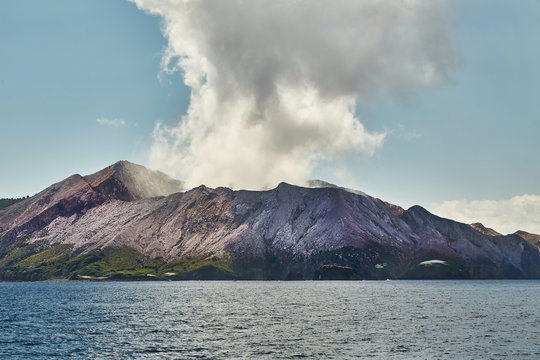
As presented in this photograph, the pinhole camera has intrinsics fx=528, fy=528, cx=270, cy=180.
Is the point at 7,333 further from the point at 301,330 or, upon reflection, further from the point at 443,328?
the point at 443,328

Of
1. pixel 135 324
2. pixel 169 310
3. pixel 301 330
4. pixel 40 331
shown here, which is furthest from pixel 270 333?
pixel 169 310

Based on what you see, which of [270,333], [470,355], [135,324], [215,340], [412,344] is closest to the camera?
[470,355]

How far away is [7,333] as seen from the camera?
119625mm

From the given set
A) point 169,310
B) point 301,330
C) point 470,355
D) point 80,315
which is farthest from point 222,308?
point 470,355

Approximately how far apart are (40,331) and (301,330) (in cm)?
6102

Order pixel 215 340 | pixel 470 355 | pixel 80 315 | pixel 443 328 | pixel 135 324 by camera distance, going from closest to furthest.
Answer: pixel 470 355 → pixel 215 340 → pixel 443 328 → pixel 135 324 → pixel 80 315

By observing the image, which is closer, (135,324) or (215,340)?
(215,340)

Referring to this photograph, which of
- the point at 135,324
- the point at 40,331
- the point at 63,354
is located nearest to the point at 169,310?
the point at 135,324

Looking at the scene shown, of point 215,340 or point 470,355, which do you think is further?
point 215,340

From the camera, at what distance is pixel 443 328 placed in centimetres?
12694

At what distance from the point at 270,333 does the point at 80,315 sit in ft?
242

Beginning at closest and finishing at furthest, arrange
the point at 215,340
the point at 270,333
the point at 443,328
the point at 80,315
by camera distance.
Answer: the point at 215,340 < the point at 270,333 < the point at 443,328 < the point at 80,315

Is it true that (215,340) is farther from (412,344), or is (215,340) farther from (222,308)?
(222,308)

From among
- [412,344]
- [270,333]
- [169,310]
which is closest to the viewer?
[412,344]
